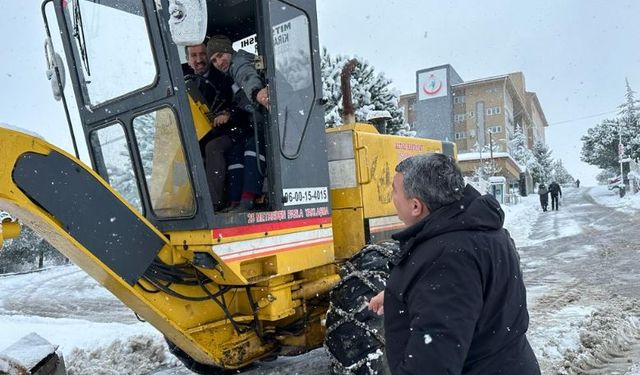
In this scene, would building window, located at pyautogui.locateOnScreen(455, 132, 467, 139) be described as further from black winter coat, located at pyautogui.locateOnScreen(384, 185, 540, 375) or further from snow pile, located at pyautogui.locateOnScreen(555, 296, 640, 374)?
black winter coat, located at pyautogui.locateOnScreen(384, 185, 540, 375)

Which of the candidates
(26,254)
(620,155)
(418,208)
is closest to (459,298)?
(418,208)

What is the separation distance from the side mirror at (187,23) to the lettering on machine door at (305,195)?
4.08 feet

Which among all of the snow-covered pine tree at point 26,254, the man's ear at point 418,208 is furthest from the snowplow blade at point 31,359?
the snow-covered pine tree at point 26,254

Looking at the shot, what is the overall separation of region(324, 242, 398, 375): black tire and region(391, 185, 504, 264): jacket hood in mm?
1569

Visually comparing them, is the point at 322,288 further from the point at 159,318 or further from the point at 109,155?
the point at 109,155

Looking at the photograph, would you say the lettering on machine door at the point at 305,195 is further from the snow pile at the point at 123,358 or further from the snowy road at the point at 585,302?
the snow pile at the point at 123,358

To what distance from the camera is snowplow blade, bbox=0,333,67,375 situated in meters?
3.03

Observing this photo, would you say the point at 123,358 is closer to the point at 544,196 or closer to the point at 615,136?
the point at 544,196

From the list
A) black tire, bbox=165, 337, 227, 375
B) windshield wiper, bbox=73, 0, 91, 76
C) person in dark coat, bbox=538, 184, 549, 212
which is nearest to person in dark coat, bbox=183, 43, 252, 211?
windshield wiper, bbox=73, 0, 91, 76

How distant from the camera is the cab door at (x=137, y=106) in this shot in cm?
311

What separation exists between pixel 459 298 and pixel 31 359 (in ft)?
8.86

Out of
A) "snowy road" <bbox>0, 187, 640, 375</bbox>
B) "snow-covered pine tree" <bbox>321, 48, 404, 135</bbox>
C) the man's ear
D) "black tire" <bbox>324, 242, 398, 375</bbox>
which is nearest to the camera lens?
the man's ear

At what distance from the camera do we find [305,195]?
3.80 metres

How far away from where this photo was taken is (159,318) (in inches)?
128
